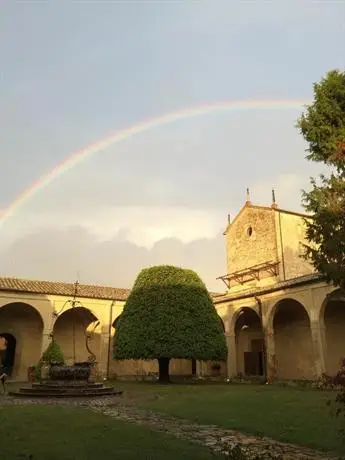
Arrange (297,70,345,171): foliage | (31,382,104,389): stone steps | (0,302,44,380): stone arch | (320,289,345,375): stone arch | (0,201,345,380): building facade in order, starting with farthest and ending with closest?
1. (0,302,44,380): stone arch
2. (0,201,345,380): building facade
3. (320,289,345,375): stone arch
4. (31,382,104,389): stone steps
5. (297,70,345,171): foliage

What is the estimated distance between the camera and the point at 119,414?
452 inches

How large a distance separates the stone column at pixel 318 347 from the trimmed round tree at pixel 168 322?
17.5 ft

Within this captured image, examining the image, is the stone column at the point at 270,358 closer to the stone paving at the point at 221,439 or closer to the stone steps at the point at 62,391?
the stone steps at the point at 62,391

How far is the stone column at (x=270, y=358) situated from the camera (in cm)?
2479

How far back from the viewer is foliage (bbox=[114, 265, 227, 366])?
23844mm

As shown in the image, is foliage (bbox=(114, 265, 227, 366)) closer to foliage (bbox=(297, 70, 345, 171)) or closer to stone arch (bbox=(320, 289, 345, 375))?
stone arch (bbox=(320, 289, 345, 375))

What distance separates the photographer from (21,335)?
30797mm

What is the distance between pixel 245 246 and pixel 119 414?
24278 millimetres

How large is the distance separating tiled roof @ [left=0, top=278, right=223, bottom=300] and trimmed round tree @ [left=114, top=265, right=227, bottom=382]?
19.8ft

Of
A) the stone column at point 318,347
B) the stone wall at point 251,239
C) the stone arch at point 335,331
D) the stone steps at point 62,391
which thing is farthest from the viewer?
the stone wall at point 251,239

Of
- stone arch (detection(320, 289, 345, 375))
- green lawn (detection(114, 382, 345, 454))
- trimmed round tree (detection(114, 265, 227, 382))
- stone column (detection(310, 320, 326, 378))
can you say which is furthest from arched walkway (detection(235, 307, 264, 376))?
green lawn (detection(114, 382, 345, 454))

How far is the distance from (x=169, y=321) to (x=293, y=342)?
949 centimetres

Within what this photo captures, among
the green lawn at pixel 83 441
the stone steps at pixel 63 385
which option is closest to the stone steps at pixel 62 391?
the stone steps at pixel 63 385

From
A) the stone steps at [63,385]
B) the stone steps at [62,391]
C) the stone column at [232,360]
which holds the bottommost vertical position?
the stone steps at [62,391]
